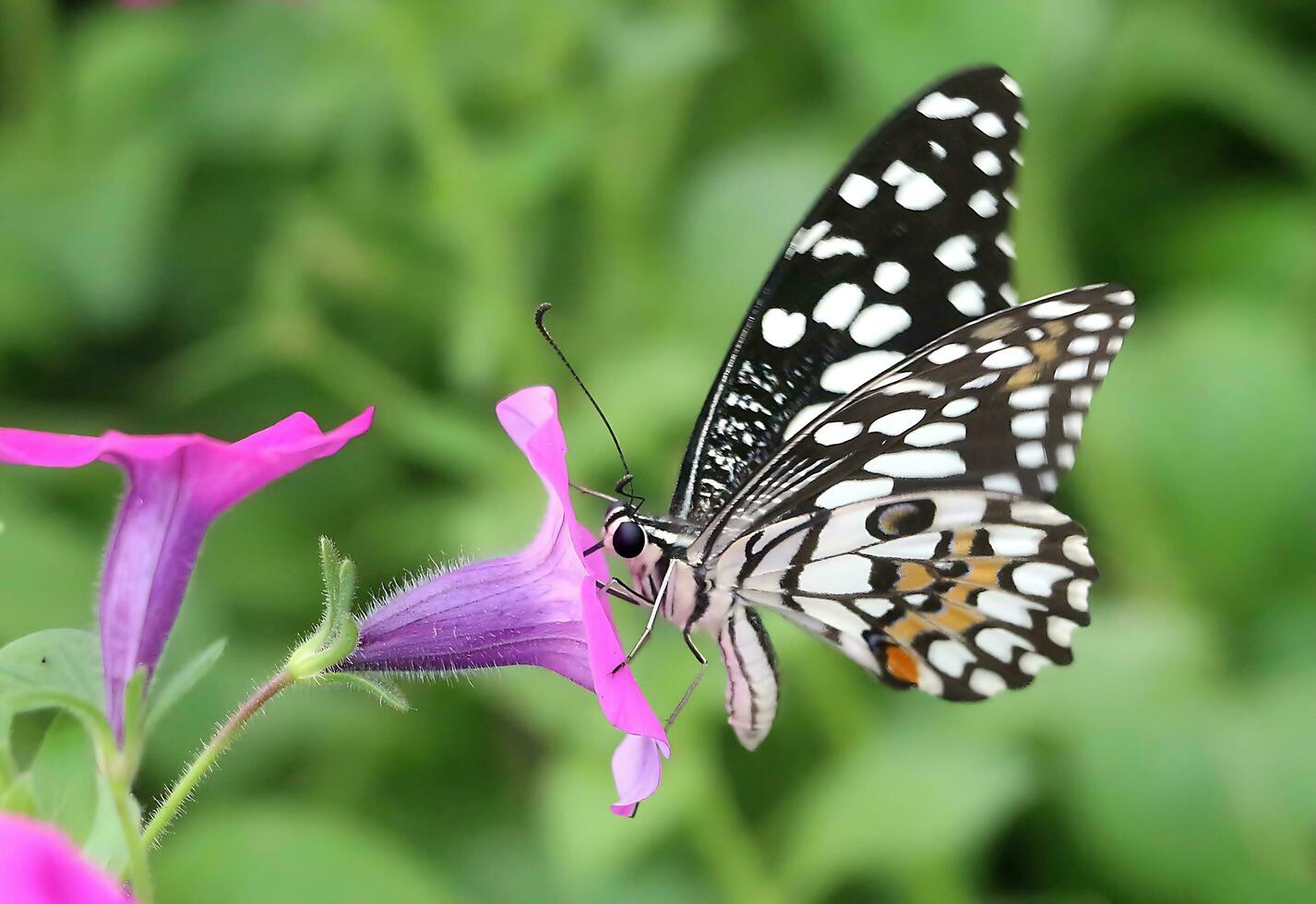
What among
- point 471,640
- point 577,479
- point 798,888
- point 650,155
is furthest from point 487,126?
point 471,640

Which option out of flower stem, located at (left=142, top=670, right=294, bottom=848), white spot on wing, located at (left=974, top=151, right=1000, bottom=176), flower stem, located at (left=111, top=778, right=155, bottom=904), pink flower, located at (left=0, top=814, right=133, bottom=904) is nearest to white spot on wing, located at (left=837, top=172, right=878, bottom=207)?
white spot on wing, located at (left=974, top=151, right=1000, bottom=176)

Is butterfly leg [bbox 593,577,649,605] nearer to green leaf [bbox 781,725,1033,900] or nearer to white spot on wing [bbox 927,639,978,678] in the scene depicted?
white spot on wing [bbox 927,639,978,678]

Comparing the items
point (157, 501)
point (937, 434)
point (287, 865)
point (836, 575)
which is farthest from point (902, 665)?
point (287, 865)

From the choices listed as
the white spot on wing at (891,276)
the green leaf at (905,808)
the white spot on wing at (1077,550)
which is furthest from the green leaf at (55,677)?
the green leaf at (905,808)

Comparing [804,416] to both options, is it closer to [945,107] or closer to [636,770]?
[945,107]

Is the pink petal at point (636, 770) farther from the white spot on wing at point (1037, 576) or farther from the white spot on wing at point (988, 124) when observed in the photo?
the white spot on wing at point (988, 124)
